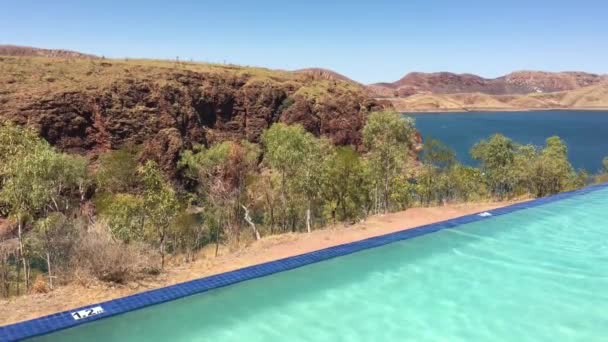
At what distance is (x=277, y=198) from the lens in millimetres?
26750

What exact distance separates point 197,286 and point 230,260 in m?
2.25

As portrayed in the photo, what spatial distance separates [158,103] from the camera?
5844cm

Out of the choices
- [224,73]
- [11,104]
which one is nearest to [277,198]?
[11,104]

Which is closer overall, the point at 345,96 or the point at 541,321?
the point at 541,321

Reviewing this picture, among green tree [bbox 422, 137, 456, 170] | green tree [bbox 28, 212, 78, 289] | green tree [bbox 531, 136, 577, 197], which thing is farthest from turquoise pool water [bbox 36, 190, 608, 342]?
green tree [bbox 422, 137, 456, 170]

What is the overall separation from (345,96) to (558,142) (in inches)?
2038

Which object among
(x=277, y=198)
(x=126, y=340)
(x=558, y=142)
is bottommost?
(x=277, y=198)

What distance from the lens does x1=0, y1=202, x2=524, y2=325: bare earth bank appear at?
8039 mm

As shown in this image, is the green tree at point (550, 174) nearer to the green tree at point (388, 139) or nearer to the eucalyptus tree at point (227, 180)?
the green tree at point (388, 139)

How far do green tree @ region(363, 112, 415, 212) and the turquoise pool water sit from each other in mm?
9052

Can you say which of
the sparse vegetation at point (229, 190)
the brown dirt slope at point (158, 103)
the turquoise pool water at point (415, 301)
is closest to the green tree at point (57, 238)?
the sparse vegetation at point (229, 190)

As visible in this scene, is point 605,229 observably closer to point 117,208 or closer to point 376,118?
point 376,118

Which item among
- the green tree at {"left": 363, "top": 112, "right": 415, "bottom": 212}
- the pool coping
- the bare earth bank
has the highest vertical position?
the green tree at {"left": 363, "top": 112, "right": 415, "bottom": 212}

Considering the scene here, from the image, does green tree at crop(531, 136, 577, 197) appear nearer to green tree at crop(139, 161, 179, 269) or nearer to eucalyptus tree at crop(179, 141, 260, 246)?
eucalyptus tree at crop(179, 141, 260, 246)
